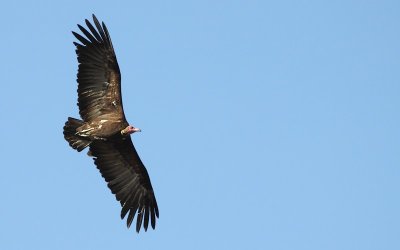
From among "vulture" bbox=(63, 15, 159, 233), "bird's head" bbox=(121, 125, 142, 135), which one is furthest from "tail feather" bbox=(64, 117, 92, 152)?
"bird's head" bbox=(121, 125, 142, 135)

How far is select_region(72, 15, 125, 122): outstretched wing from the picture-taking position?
22.8m

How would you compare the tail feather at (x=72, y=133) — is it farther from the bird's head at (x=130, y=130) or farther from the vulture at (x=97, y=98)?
the bird's head at (x=130, y=130)

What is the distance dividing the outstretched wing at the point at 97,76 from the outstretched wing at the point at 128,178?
1.14 meters

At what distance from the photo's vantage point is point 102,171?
24078 millimetres

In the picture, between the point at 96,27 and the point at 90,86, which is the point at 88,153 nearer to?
the point at 90,86

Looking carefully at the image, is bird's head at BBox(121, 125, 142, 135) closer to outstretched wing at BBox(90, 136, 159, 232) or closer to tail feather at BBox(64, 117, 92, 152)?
outstretched wing at BBox(90, 136, 159, 232)

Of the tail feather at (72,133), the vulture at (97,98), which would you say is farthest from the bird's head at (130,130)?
the tail feather at (72,133)

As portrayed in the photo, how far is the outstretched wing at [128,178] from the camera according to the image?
78.5 feet

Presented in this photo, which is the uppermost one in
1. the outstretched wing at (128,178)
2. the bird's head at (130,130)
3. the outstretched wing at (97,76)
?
the outstretched wing at (97,76)

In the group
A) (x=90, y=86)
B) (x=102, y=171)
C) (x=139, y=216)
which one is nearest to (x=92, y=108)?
(x=90, y=86)

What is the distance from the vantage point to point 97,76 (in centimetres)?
2294

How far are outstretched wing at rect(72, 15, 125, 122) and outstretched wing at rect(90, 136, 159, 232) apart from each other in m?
1.14

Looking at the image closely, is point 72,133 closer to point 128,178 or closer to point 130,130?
point 130,130

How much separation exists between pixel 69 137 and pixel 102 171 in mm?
1793
